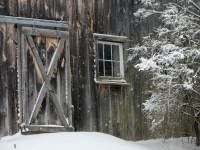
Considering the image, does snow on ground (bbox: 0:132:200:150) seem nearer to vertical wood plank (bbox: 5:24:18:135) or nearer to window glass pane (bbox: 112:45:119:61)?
Answer: vertical wood plank (bbox: 5:24:18:135)

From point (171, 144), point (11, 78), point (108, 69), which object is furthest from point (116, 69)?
point (11, 78)

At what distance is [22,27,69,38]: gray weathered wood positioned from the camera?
9720 mm

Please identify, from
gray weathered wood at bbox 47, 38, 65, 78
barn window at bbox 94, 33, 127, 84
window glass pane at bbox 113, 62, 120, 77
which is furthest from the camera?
window glass pane at bbox 113, 62, 120, 77

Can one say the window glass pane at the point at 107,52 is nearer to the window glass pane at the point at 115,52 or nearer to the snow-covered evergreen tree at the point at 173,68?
the window glass pane at the point at 115,52

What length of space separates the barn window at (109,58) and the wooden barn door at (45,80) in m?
0.89

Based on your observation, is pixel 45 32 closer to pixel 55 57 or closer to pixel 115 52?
pixel 55 57

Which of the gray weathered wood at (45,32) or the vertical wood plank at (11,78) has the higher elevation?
the gray weathered wood at (45,32)

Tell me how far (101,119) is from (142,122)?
129 centimetres

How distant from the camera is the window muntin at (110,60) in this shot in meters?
10.9

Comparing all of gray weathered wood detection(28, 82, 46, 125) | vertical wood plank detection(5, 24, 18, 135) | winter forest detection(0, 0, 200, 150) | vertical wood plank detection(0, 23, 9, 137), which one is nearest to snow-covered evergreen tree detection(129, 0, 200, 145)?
winter forest detection(0, 0, 200, 150)

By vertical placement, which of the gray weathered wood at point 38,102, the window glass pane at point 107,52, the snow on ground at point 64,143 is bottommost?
the snow on ground at point 64,143

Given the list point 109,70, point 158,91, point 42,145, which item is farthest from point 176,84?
point 42,145

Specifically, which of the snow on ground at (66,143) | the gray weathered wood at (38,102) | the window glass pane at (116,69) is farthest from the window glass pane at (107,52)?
the snow on ground at (66,143)

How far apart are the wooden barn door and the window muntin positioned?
3.43ft
